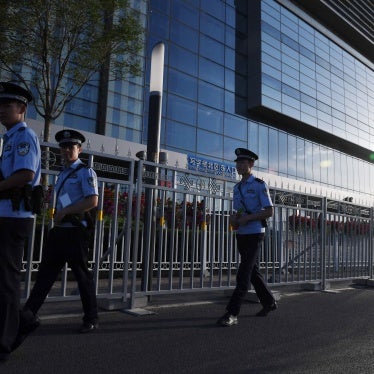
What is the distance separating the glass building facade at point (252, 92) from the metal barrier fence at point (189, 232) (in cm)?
1613

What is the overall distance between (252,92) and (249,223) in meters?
27.1

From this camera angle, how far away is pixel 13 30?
10516mm

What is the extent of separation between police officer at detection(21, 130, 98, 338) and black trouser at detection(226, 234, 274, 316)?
1442 mm

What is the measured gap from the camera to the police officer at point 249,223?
14.9ft

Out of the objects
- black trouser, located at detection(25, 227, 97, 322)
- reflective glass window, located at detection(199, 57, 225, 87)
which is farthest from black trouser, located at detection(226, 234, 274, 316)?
reflective glass window, located at detection(199, 57, 225, 87)

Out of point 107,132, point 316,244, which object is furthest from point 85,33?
point 107,132

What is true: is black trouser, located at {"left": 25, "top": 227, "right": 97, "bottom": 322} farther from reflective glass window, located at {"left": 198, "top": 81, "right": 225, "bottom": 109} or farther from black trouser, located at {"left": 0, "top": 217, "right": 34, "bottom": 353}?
reflective glass window, located at {"left": 198, "top": 81, "right": 225, "bottom": 109}

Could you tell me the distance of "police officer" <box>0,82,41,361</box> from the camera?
2.77 metres

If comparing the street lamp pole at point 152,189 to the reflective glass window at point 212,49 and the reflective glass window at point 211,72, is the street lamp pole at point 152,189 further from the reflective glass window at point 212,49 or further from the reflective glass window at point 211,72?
the reflective glass window at point 212,49

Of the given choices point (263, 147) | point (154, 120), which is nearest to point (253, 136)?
point (263, 147)

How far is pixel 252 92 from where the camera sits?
30.6m

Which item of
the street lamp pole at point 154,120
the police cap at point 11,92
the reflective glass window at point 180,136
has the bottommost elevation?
the police cap at point 11,92

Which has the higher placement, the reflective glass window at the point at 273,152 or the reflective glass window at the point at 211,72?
the reflective glass window at the point at 211,72

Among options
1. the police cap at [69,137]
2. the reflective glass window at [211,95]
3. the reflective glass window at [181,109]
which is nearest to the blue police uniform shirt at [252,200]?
the police cap at [69,137]
